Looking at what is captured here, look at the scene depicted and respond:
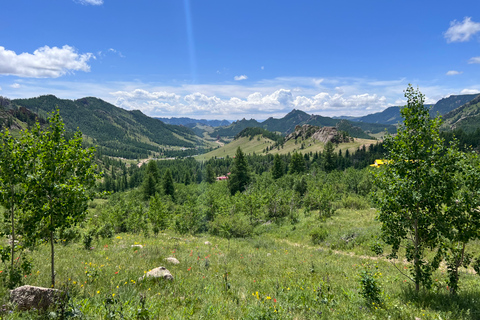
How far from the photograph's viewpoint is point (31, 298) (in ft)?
23.9

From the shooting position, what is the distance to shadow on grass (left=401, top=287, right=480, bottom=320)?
7.83 meters

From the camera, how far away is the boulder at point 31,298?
283 inches

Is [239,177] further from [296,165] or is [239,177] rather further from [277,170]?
[296,165]

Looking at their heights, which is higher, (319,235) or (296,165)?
(296,165)

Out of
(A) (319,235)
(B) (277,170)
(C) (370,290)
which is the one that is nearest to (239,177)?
(B) (277,170)

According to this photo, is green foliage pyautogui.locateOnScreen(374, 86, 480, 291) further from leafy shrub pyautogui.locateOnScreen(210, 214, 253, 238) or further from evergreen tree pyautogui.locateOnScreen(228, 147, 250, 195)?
evergreen tree pyautogui.locateOnScreen(228, 147, 250, 195)

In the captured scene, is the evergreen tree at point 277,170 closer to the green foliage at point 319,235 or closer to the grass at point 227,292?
the green foliage at point 319,235

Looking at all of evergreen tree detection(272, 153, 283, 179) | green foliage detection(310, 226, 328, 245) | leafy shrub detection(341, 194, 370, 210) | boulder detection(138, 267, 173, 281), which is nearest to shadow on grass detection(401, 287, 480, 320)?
boulder detection(138, 267, 173, 281)

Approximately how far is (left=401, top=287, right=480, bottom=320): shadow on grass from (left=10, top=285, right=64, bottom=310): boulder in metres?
12.9

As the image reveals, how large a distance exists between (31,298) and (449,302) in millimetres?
14435

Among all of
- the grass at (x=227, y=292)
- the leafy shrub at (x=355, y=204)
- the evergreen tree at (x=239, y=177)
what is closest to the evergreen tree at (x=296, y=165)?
the evergreen tree at (x=239, y=177)

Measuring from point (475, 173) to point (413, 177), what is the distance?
A: 73.0 inches

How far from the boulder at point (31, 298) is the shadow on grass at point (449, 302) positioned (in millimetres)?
12906

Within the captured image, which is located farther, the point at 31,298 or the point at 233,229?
the point at 233,229
